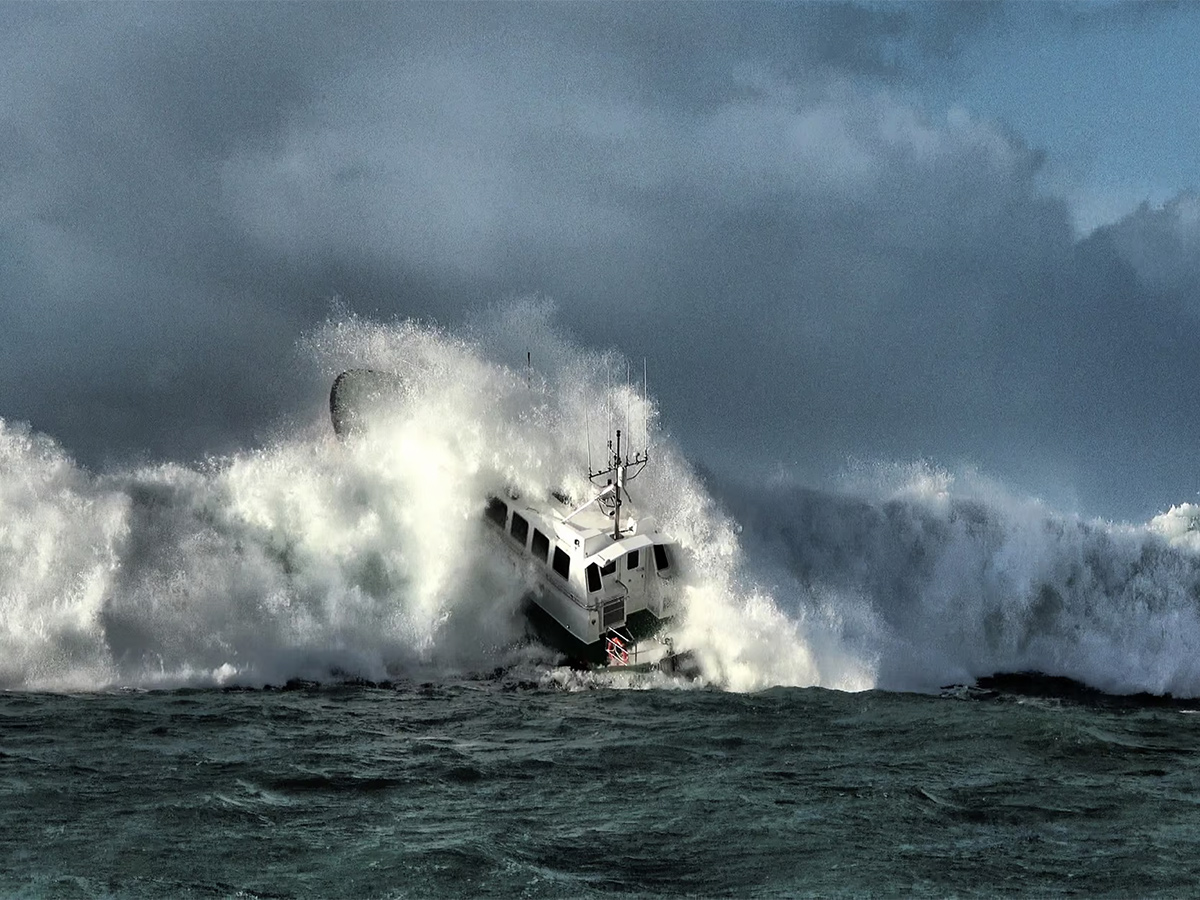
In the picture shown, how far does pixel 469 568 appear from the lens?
→ 4381 cm

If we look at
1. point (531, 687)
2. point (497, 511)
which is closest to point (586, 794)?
point (531, 687)

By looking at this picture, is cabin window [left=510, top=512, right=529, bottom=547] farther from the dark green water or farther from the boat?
the dark green water

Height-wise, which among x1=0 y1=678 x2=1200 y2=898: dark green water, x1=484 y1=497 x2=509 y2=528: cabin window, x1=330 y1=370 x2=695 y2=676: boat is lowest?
x1=0 y1=678 x2=1200 y2=898: dark green water

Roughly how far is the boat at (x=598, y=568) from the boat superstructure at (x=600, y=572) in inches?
1.1

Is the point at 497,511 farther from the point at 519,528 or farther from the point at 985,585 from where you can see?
the point at 985,585

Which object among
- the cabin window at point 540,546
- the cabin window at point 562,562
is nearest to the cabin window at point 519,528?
the cabin window at point 540,546

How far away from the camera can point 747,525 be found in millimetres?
48688

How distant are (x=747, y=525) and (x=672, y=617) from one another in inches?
264

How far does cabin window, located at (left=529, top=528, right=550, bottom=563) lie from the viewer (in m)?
43.1

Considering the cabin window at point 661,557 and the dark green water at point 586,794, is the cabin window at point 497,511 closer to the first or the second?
the cabin window at point 661,557

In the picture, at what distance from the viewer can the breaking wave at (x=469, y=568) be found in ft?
133

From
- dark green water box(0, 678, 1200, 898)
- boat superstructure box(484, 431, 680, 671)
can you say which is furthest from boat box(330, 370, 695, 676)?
dark green water box(0, 678, 1200, 898)

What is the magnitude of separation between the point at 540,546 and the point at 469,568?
217 centimetres

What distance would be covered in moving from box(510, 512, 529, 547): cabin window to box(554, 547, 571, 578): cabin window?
4.28 feet
